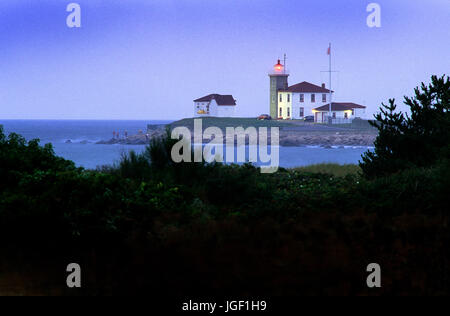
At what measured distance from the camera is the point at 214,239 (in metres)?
6.04

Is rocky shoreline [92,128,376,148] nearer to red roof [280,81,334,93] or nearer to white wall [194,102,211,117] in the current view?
red roof [280,81,334,93]

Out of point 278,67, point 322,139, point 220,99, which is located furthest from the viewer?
point 220,99

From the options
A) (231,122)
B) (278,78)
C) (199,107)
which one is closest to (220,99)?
(199,107)

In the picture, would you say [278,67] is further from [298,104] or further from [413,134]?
[413,134]

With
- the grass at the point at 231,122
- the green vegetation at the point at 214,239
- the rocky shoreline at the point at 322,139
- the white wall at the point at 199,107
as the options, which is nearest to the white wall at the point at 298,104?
the grass at the point at 231,122

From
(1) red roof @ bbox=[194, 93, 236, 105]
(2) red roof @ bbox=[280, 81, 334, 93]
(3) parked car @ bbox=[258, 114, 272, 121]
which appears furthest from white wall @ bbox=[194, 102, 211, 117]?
(2) red roof @ bbox=[280, 81, 334, 93]

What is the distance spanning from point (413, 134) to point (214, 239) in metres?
10.1

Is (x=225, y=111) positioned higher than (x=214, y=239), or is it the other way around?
(x=225, y=111)

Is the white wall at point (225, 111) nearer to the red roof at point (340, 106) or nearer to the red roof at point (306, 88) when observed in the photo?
the red roof at point (306, 88)

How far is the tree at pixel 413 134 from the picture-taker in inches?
561

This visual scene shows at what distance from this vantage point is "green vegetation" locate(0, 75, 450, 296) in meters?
5.57
